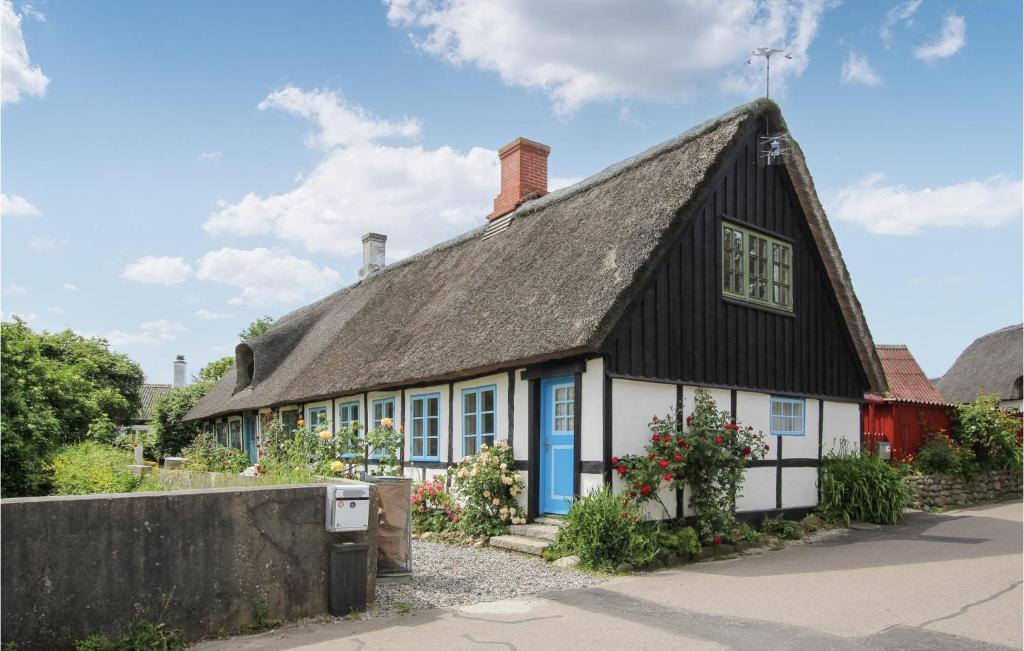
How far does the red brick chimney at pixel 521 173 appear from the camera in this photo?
16.1 m

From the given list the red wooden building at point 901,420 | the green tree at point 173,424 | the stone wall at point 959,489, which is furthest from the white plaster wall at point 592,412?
the green tree at point 173,424

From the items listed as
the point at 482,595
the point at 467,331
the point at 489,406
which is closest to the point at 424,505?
Result: the point at 489,406

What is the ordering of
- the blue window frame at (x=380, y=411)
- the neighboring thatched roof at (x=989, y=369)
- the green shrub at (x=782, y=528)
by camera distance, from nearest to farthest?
the green shrub at (x=782, y=528), the blue window frame at (x=380, y=411), the neighboring thatched roof at (x=989, y=369)

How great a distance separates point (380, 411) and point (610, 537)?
22.8 feet

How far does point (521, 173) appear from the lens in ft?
53.0

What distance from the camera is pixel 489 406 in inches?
480

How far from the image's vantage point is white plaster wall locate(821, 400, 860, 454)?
13680 mm

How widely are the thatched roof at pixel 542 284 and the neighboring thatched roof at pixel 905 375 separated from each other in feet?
24.7

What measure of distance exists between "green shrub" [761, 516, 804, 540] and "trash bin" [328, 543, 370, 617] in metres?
7.05

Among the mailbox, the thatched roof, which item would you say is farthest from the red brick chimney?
the mailbox

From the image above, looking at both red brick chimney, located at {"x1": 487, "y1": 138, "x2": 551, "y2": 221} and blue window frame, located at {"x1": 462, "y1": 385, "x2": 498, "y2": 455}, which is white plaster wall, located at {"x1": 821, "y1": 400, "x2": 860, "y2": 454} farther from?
red brick chimney, located at {"x1": 487, "y1": 138, "x2": 551, "y2": 221}

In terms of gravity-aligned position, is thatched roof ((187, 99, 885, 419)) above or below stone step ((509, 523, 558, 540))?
above

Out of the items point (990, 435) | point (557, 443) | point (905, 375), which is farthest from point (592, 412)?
point (905, 375)

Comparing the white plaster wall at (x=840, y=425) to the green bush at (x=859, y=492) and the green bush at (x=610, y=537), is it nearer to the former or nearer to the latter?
the green bush at (x=859, y=492)
